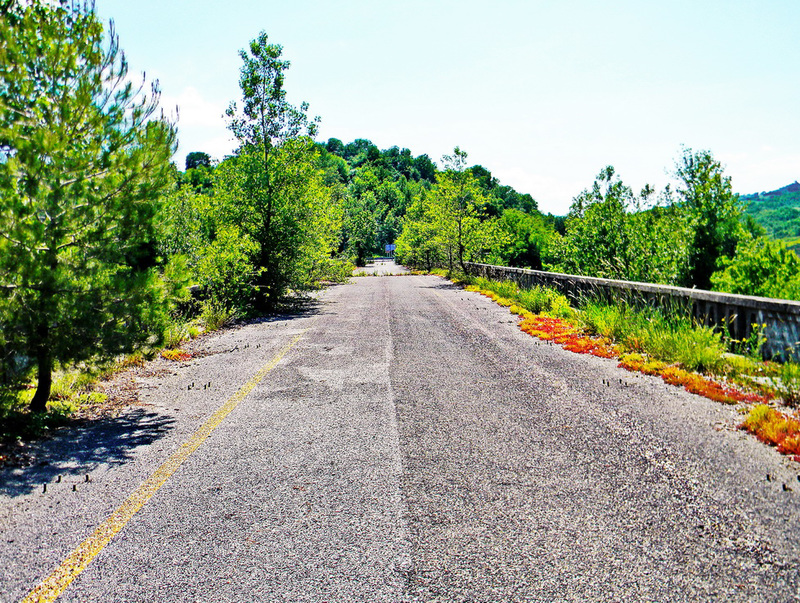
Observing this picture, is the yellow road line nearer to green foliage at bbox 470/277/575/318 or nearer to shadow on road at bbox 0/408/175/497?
shadow on road at bbox 0/408/175/497

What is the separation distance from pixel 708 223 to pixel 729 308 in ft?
20.5

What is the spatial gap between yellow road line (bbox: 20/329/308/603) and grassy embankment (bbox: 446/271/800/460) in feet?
16.8

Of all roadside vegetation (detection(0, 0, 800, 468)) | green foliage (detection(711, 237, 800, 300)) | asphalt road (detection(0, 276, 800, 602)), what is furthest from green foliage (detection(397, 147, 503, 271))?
asphalt road (detection(0, 276, 800, 602))

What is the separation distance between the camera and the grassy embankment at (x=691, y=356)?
561 centimetres

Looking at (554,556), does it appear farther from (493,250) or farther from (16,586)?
(493,250)

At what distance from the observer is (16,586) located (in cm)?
307

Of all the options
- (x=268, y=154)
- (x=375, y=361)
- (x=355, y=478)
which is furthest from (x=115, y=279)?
(x=268, y=154)

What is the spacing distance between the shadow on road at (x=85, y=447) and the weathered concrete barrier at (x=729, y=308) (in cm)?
721

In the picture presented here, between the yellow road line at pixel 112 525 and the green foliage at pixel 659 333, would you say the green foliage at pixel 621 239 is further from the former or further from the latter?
the yellow road line at pixel 112 525

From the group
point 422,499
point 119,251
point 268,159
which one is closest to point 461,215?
point 268,159

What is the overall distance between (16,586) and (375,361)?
21.7ft

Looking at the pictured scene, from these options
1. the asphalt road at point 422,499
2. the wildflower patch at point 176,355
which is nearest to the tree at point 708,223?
the asphalt road at point 422,499

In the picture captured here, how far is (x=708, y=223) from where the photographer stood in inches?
542

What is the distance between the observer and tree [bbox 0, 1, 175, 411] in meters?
5.56
